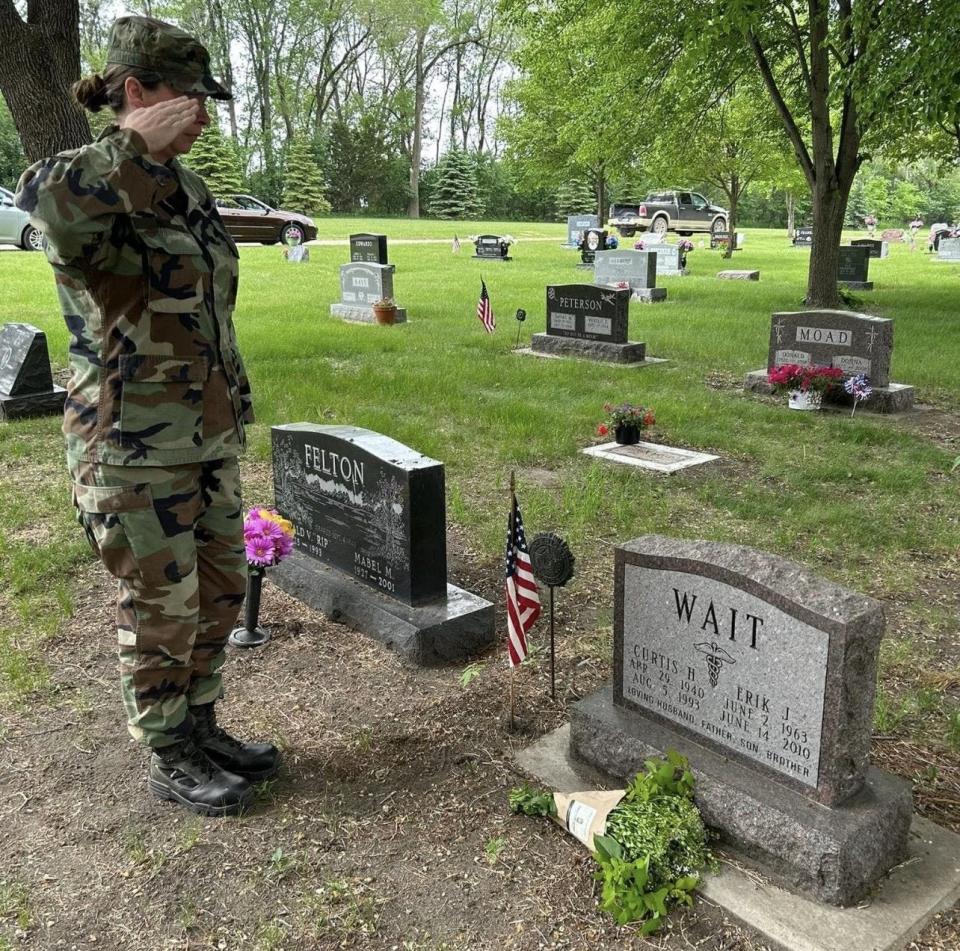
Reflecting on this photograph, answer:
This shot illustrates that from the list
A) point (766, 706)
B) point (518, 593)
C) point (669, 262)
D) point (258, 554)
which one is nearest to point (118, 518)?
point (518, 593)

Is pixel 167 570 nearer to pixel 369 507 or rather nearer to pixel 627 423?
pixel 369 507

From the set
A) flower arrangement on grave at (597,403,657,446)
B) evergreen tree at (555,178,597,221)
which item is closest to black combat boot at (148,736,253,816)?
flower arrangement on grave at (597,403,657,446)

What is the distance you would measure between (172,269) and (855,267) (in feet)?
67.2

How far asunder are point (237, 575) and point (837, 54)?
47.7 ft

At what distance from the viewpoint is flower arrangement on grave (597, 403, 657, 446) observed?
7246 millimetres

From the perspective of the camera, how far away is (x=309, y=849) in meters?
2.67

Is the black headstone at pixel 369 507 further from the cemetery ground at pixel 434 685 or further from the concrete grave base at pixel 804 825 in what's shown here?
the concrete grave base at pixel 804 825

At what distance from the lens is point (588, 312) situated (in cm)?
1137

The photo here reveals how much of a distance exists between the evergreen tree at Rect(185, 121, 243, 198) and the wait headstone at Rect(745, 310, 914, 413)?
31.8 metres

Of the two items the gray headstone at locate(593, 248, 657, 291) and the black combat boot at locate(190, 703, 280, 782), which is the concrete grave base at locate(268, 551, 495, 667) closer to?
the black combat boot at locate(190, 703, 280, 782)

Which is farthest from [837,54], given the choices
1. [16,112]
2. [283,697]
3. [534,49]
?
[283,697]

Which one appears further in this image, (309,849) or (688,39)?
(688,39)

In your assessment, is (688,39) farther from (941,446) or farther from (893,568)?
(893,568)

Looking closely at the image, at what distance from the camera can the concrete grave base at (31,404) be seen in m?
7.86
